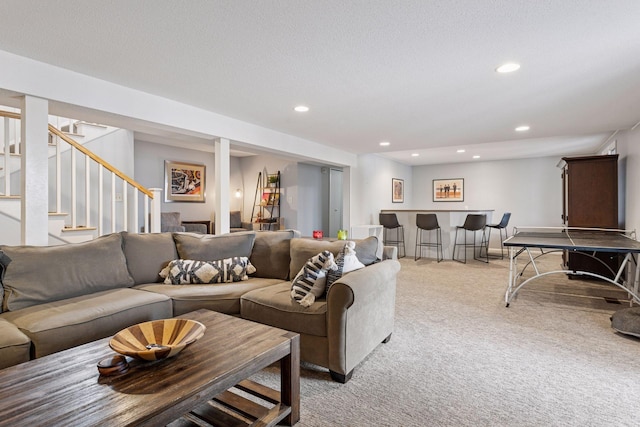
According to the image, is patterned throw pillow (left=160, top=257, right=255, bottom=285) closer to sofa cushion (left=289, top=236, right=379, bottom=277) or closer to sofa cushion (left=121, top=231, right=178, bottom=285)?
sofa cushion (left=121, top=231, right=178, bottom=285)

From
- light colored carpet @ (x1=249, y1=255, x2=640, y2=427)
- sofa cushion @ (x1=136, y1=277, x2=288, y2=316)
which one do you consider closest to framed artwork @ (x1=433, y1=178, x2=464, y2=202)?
light colored carpet @ (x1=249, y1=255, x2=640, y2=427)

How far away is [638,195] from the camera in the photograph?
13.6ft

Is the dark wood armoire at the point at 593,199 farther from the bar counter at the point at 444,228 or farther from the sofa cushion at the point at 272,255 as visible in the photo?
the sofa cushion at the point at 272,255

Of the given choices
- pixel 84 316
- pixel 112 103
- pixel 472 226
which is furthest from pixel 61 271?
pixel 472 226

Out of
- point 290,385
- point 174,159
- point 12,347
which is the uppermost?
point 174,159

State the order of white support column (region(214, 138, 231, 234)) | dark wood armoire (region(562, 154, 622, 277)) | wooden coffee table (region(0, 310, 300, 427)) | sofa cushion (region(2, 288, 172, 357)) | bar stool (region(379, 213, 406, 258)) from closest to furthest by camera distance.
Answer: wooden coffee table (region(0, 310, 300, 427)), sofa cushion (region(2, 288, 172, 357)), white support column (region(214, 138, 231, 234)), dark wood armoire (region(562, 154, 622, 277)), bar stool (region(379, 213, 406, 258))

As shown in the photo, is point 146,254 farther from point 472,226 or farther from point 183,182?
point 472,226

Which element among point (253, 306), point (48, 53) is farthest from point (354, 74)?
point (48, 53)

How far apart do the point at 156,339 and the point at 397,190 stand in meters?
8.03

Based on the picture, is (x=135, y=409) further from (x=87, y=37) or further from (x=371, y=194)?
(x=371, y=194)

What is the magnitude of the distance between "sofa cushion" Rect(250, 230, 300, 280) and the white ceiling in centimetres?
142

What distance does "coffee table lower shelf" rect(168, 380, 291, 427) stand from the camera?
5.17 feet

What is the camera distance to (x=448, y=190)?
945 cm

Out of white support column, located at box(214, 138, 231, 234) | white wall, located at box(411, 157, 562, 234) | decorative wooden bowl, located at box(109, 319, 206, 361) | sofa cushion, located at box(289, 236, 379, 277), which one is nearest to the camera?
decorative wooden bowl, located at box(109, 319, 206, 361)
